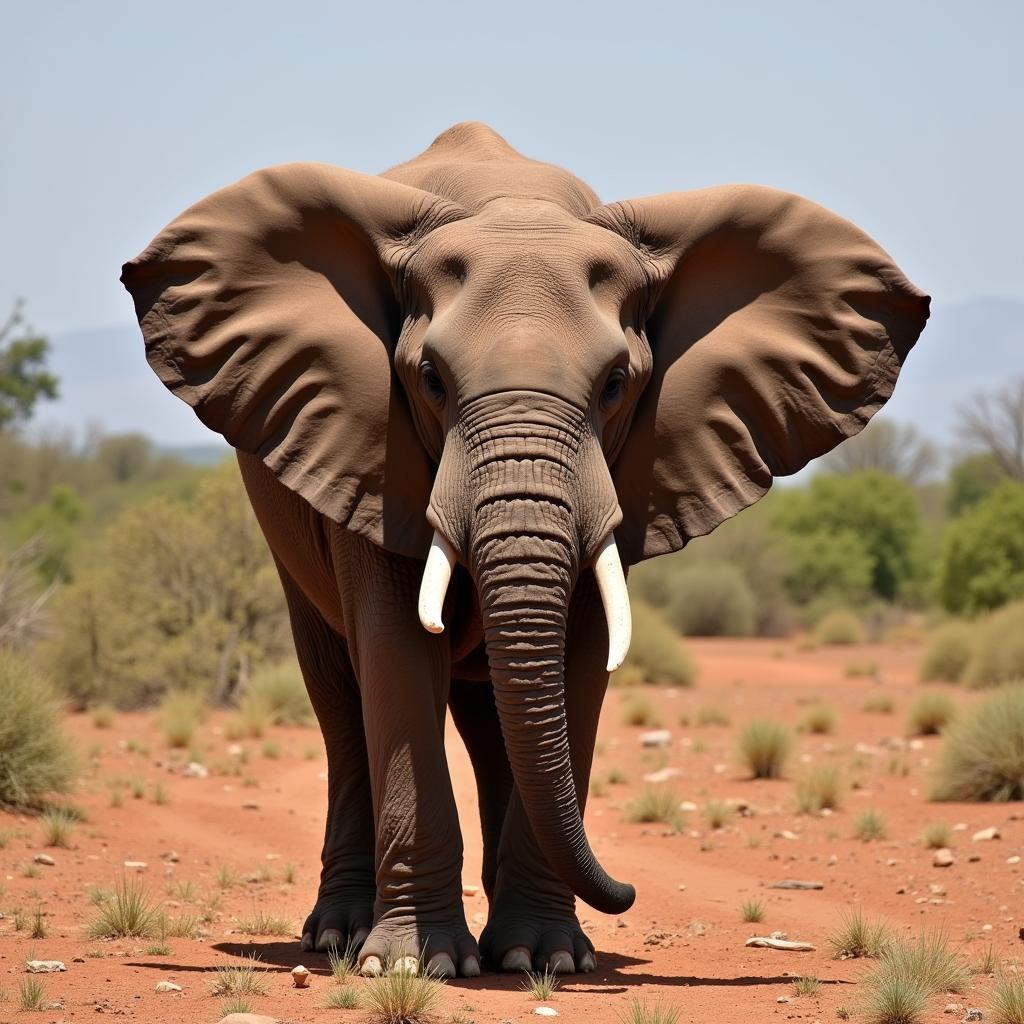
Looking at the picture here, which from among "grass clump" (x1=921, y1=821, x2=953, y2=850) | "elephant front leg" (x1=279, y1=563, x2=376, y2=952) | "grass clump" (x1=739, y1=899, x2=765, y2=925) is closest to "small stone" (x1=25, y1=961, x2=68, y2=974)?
"elephant front leg" (x1=279, y1=563, x2=376, y2=952)

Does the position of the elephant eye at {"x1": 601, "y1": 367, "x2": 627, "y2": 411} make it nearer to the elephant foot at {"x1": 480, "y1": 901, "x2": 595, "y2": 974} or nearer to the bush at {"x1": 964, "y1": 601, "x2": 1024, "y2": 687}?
the elephant foot at {"x1": 480, "y1": 901, "x2": 595, "y2": 974}

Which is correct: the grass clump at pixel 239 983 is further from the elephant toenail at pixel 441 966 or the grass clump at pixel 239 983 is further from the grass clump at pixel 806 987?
the grass clump at pixel 806 987

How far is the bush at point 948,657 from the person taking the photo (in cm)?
2997

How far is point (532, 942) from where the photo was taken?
7602 mm

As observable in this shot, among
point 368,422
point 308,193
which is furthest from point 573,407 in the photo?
point 308,193

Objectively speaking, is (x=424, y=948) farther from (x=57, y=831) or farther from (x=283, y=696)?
(x=283, y=696)

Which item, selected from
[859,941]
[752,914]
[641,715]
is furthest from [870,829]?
[641,715]

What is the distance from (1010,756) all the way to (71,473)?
63.1 meters

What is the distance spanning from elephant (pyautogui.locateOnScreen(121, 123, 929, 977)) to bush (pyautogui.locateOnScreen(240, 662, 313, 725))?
12.0 meters

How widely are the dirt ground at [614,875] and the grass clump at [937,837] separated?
0.42 feet

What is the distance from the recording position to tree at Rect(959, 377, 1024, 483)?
210ft

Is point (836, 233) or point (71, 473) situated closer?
point (836, 233)

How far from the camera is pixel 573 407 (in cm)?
673

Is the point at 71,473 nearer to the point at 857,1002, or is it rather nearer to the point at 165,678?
the point at 165,678
